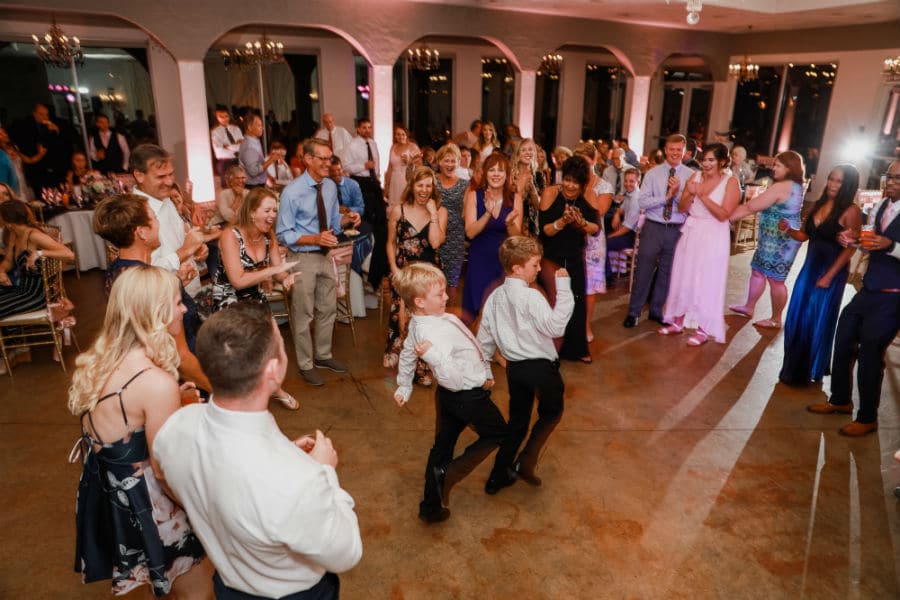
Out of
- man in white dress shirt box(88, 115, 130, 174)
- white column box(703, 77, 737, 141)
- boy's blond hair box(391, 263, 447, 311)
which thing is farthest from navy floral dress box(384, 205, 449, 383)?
white column box(703, 77, 737, 141)

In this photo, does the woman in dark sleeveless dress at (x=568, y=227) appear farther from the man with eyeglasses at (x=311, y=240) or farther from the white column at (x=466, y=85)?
the white column at (x=466, y=85)

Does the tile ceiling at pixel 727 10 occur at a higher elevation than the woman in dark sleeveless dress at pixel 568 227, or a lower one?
higher

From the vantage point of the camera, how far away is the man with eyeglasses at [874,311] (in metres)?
3.40

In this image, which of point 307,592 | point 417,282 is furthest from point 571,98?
point 307,592

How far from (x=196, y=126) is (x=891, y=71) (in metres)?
10.9

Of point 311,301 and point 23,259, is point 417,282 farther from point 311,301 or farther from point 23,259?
point 23,259

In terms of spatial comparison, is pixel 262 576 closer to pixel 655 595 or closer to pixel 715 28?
pixel 655 595

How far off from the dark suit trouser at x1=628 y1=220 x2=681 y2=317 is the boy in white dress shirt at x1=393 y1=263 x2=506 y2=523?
302 centimetres

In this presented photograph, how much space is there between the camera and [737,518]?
116 inches

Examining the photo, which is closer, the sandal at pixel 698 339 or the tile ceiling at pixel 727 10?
the sandal at pixel 698 339

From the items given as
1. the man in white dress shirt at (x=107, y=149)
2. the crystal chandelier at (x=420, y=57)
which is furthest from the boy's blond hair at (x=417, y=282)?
the man in white dress shirt at (x=107, y=149)

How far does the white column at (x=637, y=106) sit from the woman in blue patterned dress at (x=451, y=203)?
26.9ft

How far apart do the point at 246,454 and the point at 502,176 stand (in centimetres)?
318

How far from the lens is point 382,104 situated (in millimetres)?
8875
